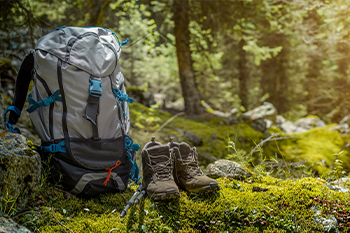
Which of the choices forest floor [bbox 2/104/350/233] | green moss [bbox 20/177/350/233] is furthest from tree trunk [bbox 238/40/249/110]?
green moss [bbox 20/177/350/233]

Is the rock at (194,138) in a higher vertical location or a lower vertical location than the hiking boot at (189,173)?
lower

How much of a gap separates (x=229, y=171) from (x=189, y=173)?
2.11 ft

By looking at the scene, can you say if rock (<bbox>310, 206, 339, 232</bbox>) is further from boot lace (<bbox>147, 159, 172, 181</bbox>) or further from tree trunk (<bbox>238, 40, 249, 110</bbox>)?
tree trunk (<bbox>238, 40, 249, 110</bbox>)

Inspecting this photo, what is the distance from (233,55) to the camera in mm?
13656

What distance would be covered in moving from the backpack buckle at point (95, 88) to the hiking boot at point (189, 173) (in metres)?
0.99

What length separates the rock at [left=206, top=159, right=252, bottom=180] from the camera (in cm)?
288

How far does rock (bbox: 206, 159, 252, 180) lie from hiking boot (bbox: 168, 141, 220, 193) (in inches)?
15.3

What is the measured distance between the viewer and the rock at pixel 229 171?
2.88 meters

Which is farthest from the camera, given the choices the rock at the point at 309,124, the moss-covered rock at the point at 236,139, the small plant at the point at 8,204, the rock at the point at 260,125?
the rock at the point at 309,124

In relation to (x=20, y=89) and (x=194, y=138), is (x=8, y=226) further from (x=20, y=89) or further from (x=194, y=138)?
(x=194, y=138)

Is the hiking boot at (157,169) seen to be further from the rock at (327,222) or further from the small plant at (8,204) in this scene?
the rock at (327,222)

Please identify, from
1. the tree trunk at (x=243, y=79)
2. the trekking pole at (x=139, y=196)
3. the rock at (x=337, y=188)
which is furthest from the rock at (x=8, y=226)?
the tree trunk at (x=243, y=79)

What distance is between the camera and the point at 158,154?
257cm

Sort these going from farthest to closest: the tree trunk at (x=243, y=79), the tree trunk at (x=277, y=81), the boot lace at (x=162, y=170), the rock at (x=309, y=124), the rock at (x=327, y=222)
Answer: the tree trunk at (x=277, y=81)
the tree trunk at (x=243, y=79)
the rock at (x=309, y=124)
the boot lace at (x=162, y=170)
the rock at (x=327, y=222)
